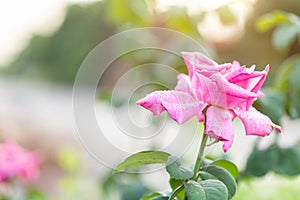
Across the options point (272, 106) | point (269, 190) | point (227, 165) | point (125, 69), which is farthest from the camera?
point (125, 69)

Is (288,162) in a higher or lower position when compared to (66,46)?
lower

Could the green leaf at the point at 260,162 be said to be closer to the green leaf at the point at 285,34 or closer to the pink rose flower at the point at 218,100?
the green leaf at the point at 285,34

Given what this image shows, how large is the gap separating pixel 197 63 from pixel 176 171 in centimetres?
10

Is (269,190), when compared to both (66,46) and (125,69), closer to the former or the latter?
(125,69)

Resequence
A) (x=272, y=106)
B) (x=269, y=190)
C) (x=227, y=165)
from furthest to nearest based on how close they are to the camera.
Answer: (x=269, y=190) → (x=272, y=106) → (x=227, y=165)

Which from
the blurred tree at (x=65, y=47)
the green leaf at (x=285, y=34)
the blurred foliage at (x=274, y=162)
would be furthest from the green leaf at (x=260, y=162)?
the blurred tree at (x=65, y=47)

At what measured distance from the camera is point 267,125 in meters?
0.50

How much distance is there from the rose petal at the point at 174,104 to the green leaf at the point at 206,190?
0.20 ft

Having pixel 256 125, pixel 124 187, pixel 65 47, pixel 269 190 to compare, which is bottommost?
pixel 269 190

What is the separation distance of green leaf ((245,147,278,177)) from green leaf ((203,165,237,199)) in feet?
0.89

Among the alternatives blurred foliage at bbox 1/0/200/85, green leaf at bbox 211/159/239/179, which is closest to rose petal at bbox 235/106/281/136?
green leaf at bbox 211/159/239/179

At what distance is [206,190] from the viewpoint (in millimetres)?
489

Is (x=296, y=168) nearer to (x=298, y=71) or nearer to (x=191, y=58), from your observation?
(x=298, y=71)

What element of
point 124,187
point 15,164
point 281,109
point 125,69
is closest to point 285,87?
point 281,109
